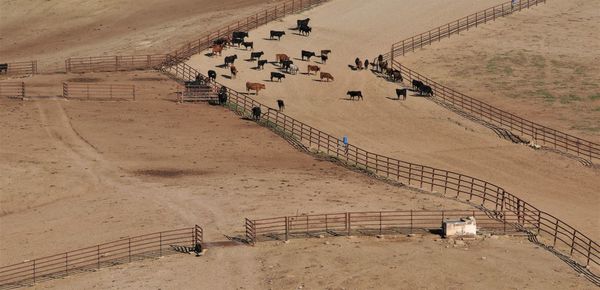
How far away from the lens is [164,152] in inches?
2480

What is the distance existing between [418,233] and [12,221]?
52.4ft

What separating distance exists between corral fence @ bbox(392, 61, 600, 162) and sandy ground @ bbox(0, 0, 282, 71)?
15.1m

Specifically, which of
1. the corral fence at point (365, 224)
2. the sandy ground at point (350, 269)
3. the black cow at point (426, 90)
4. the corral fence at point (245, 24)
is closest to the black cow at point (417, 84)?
the black cow at point (426, 90)

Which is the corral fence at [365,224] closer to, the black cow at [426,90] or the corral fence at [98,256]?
the corral fence at [98,256]

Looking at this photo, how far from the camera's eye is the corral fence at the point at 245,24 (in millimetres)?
80938

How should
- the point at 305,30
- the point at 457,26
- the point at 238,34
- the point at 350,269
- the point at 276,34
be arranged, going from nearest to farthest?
1. the point at 350,269
2. the point at 238,34
3. the point at 276,34
4. the point at 305,30
5. the point at 457,26

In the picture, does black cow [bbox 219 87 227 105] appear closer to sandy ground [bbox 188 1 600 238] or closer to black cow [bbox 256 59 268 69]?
sandy ground [bbox 188 1 600 238]

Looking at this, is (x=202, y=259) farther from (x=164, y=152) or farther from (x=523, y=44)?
(x=523, y=44)

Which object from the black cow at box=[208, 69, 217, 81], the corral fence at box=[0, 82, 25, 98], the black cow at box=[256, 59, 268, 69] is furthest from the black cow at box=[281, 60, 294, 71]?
the corral fence at box=[0, 82, 25, 98]

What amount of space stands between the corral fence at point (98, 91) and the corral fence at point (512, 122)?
1659 centimetres

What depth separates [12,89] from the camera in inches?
2901

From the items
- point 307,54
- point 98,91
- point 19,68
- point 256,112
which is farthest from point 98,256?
point 19,68

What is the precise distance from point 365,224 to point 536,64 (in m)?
35.4

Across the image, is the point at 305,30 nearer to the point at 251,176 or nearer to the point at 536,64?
the point at 536,64
